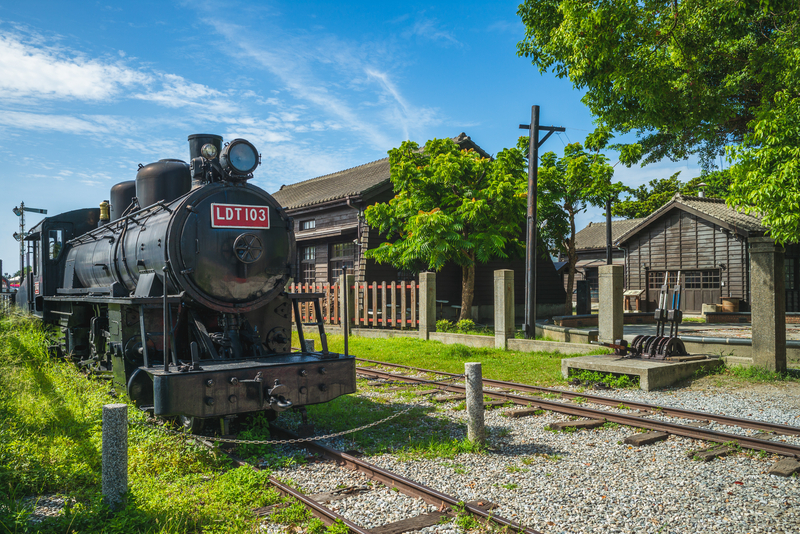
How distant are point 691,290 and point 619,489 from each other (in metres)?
23.6

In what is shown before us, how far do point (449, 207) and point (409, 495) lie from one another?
13008 mm

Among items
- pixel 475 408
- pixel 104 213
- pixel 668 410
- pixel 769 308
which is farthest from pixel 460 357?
pixel 104 213

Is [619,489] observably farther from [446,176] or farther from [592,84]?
[446,176]

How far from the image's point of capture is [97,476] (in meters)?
4.89

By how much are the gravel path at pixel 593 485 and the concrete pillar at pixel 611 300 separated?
4909 mm

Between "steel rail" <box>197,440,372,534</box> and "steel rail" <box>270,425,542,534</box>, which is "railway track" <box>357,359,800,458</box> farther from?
"steel rail" <box>197,440,372,534</box>

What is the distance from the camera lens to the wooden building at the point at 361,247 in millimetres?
18266

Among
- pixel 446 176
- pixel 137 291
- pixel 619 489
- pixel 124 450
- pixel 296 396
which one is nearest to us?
pixel 124 450

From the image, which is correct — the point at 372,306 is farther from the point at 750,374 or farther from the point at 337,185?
the point at 750,374

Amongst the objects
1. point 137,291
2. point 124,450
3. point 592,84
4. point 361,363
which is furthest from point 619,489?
point 592,84

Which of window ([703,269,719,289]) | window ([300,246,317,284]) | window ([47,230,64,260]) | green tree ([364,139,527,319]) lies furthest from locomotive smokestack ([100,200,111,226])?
window ([703,269,719,289])

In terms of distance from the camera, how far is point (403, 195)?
16.4 m

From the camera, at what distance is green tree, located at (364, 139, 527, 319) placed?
15484mm

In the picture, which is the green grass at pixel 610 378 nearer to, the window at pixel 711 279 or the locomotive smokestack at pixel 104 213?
the locomotive smokestack at pixel 104 213
